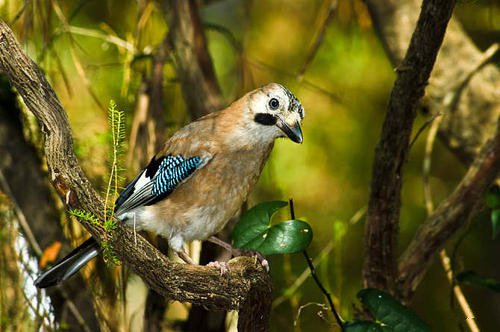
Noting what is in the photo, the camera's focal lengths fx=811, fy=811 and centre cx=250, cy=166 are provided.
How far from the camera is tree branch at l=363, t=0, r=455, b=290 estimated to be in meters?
2.93

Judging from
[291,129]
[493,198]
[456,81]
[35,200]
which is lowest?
[35,200]

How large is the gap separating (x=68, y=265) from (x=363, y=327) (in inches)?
44.9

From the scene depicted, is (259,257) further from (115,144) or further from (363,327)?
(115,144)

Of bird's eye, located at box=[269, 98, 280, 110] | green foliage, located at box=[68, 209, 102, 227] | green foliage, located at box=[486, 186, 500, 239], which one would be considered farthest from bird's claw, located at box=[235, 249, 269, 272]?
green foliage, located at box=[486, 186, 500, 239]

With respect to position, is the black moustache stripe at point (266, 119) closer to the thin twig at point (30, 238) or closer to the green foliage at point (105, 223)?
the green foliage at point (105, 223)

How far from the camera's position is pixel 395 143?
3.21 m

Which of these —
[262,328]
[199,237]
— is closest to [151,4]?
[199,237]

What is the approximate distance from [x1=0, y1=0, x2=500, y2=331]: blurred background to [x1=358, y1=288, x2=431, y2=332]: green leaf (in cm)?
113

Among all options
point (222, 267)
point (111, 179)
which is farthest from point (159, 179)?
point (111, 179)

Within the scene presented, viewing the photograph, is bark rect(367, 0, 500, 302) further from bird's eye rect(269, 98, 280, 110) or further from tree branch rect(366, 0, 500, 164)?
bird's eye rect(269, 98, 280, 110)

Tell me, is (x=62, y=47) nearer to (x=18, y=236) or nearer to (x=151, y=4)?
(x=151, y=4)

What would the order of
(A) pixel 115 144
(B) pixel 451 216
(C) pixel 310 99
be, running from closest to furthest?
1. (A) pixel 115 144
2. (B) pixel 451 216
3. (C) pixel 310 99

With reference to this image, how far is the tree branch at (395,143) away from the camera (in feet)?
9.60

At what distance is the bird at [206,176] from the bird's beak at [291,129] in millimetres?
53
